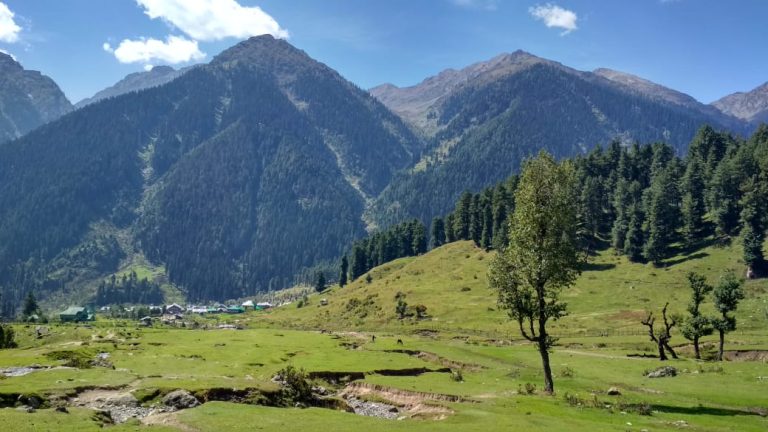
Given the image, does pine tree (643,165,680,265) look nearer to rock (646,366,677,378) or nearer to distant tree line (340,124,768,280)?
distant tree line (340,124,768,280)

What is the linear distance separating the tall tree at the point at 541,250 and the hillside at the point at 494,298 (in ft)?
164

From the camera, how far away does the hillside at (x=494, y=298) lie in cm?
11244

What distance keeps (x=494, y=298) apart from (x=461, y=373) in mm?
86062

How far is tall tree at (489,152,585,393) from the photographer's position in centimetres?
5022

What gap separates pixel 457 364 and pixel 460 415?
3570 cm

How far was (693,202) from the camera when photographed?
152m

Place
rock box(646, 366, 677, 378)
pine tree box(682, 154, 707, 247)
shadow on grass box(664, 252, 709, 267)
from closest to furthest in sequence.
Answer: rock box(646, 366, 677, 378), shadow on grass box(664, 252, 709, 267), pine tree box(682, 154, 707, 247)

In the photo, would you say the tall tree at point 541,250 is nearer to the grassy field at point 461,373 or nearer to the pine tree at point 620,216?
the grassy field at point 461,373

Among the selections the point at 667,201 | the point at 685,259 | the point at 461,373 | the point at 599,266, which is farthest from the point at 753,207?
the point at 461,373

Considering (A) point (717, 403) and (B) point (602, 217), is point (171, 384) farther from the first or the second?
(B) point (602, 217)

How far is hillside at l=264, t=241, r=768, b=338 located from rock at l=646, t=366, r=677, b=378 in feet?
108

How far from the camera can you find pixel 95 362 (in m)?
66.7

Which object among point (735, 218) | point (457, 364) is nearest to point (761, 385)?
point (457, 364)

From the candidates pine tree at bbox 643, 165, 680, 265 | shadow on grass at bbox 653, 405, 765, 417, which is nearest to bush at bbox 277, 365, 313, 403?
shadow on grass at bbox 653, 405, 765, 417
